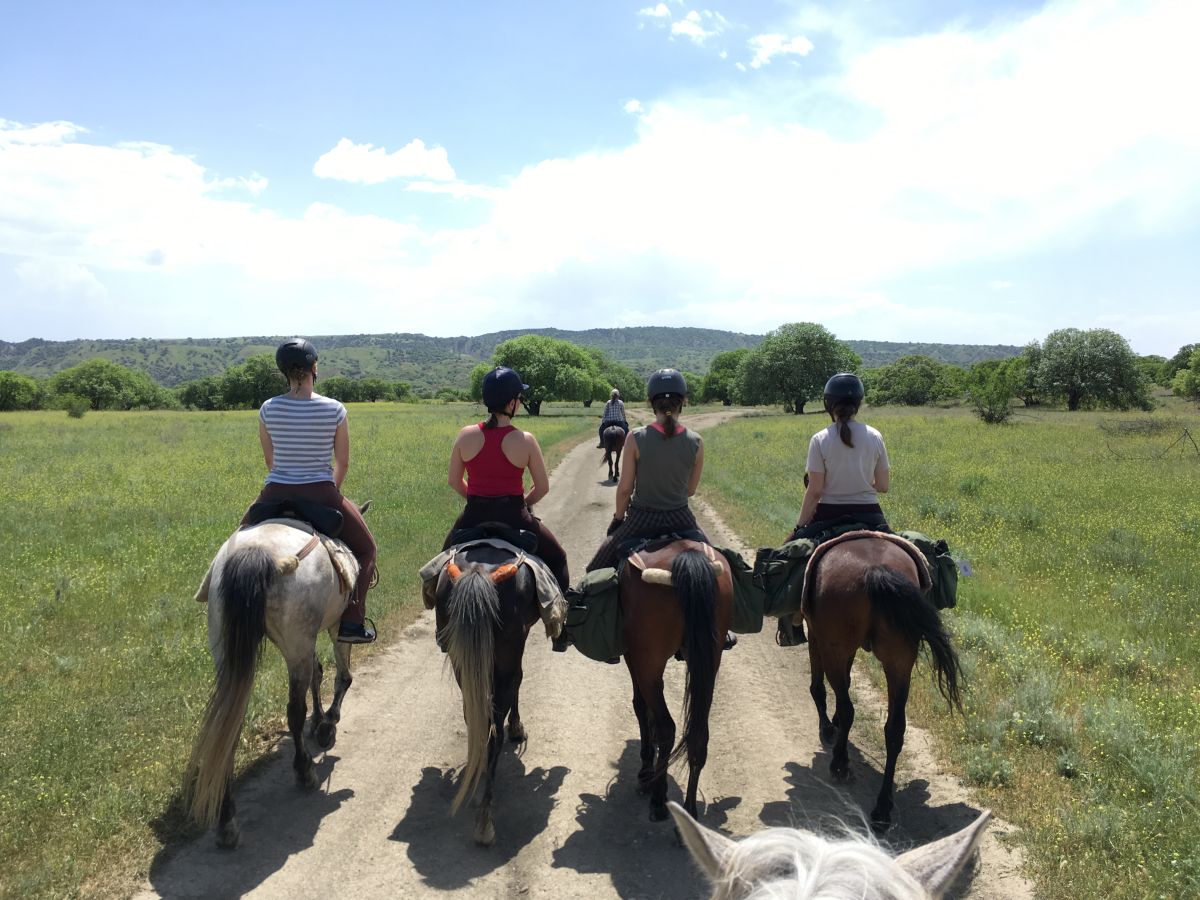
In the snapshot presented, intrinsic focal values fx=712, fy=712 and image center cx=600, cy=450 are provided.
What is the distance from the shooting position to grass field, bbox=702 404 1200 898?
457cm

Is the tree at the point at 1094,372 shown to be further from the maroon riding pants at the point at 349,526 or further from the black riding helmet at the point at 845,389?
the maroon riding pants at the point at 349,526

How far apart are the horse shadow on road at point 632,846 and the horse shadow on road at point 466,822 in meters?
0.32

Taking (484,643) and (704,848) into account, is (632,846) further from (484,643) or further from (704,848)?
(704,848)

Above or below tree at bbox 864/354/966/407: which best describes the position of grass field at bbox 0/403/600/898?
below

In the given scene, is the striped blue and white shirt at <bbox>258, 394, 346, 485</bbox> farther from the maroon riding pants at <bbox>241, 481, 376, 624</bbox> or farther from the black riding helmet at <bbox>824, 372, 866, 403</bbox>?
the black riding helmet at <bbox>824, 372, 866, 403</bbox>

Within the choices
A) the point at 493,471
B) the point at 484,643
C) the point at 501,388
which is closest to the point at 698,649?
the point at 484,643

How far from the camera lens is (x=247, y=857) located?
15.1ft

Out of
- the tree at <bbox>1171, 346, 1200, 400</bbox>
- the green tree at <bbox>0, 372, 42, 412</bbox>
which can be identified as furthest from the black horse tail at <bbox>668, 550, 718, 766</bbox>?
the green tree at <bbox>0, 372, 42, 412</bbox>

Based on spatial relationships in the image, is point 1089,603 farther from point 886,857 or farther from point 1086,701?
point 886,857

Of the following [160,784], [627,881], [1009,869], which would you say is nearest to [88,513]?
[160,784]

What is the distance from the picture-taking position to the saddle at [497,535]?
19.1 ft

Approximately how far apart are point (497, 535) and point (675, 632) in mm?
1696

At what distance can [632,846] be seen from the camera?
4824 mm

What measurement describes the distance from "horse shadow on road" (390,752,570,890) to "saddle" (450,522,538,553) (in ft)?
6.00
